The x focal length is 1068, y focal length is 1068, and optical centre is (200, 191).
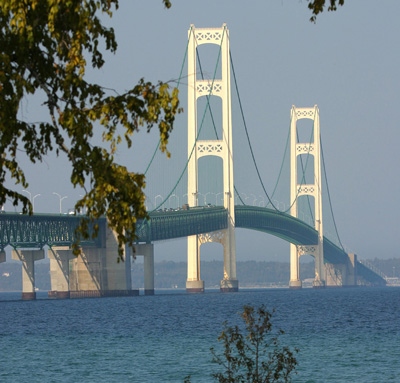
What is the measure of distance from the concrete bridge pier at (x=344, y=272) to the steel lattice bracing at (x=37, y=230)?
83600 millimetres

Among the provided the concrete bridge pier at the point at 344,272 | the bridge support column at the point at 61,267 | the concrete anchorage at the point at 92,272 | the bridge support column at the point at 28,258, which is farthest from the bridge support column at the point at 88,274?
the concrete bridge pier at the point at 344,272

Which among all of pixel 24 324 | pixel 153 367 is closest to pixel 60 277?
pixel 24 324

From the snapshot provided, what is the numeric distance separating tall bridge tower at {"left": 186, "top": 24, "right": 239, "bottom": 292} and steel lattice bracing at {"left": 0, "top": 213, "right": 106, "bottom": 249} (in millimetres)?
10641

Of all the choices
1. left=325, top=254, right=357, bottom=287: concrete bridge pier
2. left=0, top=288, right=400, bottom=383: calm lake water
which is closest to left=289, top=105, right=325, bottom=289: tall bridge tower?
left=325, top=254, right=357, bottom=287: concrete bridge pier

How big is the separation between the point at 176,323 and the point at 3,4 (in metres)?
49.7

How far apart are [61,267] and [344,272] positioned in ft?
280

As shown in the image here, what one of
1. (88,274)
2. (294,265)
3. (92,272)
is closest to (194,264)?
(92,272)

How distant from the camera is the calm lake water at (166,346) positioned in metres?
31.5

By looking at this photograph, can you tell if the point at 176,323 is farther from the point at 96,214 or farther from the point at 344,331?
the point at 96,214

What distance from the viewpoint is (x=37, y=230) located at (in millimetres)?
103938

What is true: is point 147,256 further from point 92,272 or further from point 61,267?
point 61,267

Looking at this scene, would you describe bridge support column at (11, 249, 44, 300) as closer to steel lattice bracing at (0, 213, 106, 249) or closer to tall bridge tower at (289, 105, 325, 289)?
steel lattice bracing at (0, 213, 106, 249)

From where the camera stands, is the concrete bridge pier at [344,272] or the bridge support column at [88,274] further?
the concrete bridge pier at [344,272]

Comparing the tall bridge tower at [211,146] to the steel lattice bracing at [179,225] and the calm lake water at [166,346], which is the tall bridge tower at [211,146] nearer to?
the steel lattice bracing at [179,225]
